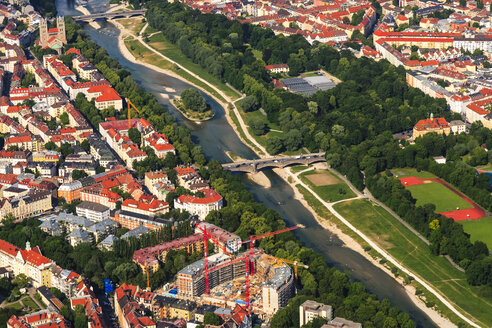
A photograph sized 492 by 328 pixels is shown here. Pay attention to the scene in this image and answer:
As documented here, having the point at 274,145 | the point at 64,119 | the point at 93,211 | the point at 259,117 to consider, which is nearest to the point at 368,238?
the point at 274,145

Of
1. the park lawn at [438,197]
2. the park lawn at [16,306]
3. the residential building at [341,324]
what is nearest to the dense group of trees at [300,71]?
the park lawn at [438,197]

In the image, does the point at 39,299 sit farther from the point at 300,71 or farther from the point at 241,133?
the point at 300,71

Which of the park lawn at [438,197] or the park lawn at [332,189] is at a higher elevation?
the park lawn at [438,197]

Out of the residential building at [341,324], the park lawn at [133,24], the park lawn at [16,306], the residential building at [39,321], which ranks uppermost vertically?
the residential building at [341,324]

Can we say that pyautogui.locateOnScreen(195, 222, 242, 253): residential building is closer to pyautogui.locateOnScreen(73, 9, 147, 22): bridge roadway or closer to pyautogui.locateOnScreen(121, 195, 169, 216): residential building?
pyautogui.locateOnScreen(121, 195, 169, 216): residential building

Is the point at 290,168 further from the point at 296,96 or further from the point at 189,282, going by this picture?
the point at 189,282

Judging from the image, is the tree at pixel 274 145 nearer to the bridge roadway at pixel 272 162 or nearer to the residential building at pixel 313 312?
the bridge roadway at pixel 272 162

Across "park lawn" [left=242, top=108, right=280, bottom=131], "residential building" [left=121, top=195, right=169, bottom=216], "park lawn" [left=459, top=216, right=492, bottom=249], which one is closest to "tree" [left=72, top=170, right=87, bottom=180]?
"residential building" [left=121, top=195, right=169, bottom=216]
